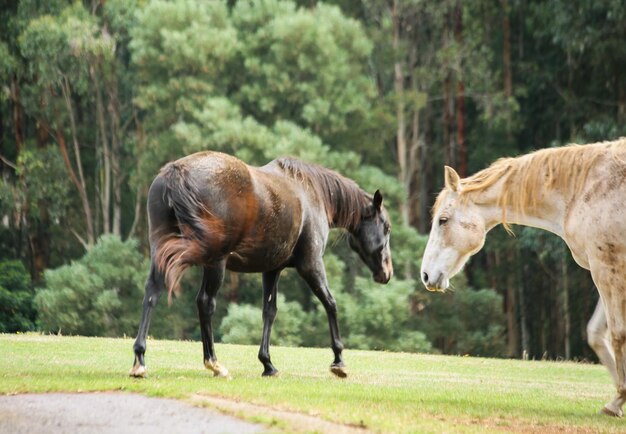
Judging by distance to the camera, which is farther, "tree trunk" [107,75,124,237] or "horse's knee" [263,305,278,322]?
"tree trunk" [107,75,124,237]

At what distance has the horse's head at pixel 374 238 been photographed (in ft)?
45.3

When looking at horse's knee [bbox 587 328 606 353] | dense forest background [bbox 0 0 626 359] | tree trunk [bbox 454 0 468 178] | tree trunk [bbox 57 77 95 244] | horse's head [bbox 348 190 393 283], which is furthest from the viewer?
tree trunk [bbox 454 0 468 178]

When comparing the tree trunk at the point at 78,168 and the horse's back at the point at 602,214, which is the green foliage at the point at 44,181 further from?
the horse's back at the point at 602,214

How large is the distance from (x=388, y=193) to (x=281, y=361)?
21309mm

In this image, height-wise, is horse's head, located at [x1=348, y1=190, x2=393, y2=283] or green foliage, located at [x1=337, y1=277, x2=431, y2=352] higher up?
horse's head, located at [x1=348, y1=190, x2=393, y2=283]

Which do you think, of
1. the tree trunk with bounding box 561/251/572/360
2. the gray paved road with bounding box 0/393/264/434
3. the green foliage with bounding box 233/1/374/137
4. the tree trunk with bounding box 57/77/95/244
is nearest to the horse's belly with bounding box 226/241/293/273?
the gray paved road with bounding box 0/393/264/434

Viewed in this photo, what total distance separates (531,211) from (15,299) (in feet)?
81.1

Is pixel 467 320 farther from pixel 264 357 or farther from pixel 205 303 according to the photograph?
pixel 205 303

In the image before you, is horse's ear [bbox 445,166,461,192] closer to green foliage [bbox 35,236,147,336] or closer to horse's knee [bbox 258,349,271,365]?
horse's knee [bbox 258,349,271,365]

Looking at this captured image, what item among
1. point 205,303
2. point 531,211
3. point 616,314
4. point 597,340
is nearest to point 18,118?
point 205,303

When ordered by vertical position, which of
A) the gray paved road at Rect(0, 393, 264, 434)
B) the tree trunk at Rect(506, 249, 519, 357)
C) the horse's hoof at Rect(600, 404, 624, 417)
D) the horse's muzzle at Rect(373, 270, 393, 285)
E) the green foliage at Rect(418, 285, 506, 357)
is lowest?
the tree trunk at Rect(506, 249, 519, 357)

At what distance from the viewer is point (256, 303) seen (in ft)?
117

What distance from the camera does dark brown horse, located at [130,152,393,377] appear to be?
1101 cm

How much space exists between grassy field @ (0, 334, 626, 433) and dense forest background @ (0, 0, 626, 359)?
1454 centimetres
